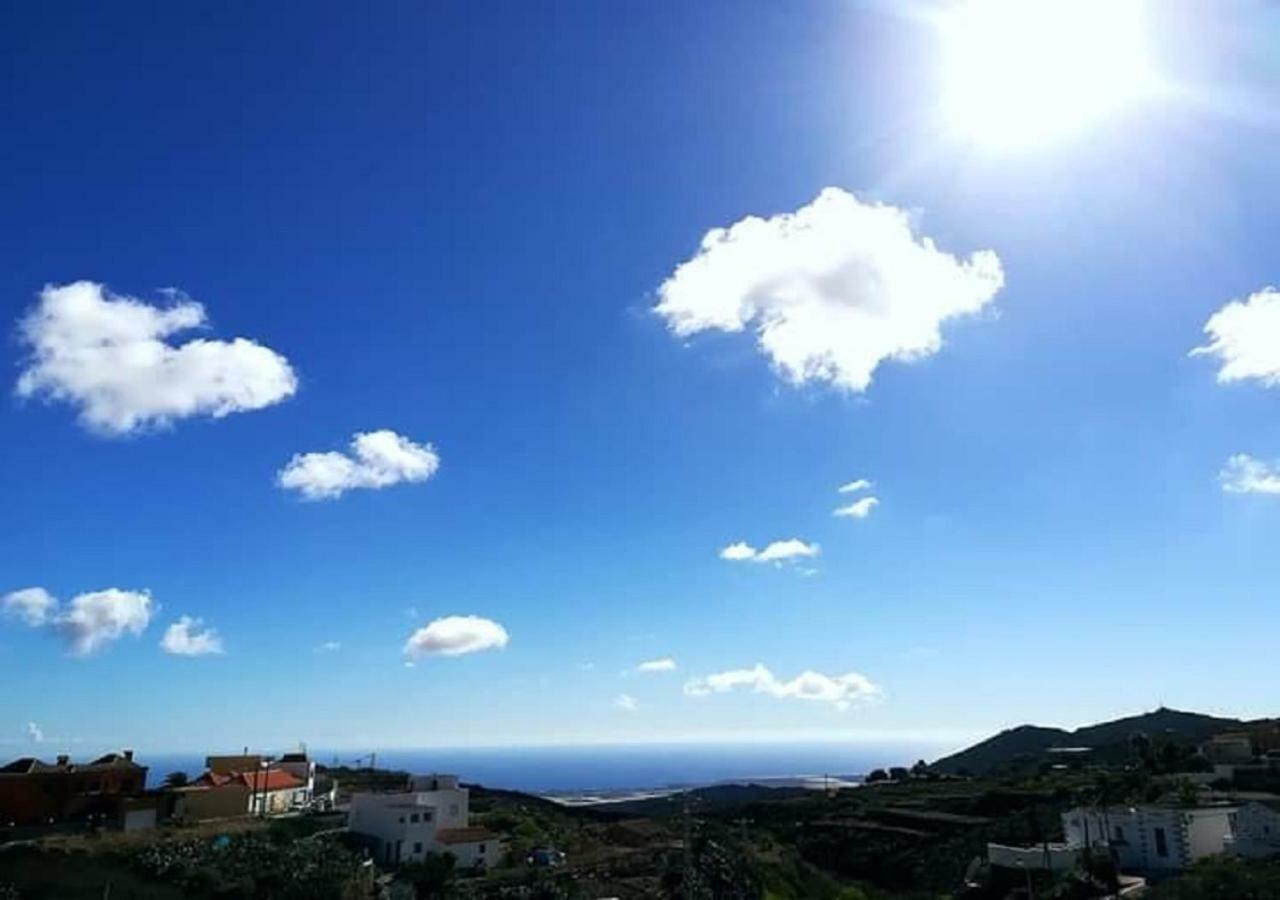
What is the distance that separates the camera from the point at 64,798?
52.1 metres

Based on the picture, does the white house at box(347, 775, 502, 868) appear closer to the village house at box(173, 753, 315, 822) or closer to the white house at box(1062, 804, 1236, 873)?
the village house at box(173, 753, 315, 822)

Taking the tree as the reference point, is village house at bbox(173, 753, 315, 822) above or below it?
above

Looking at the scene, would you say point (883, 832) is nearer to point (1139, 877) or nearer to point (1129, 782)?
point (1129, 782)

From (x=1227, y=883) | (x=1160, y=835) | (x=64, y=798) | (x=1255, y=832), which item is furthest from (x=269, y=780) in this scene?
(x=1255, y=832)

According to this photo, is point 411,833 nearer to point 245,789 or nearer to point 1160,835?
point 245,789

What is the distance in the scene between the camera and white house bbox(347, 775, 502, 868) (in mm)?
53125

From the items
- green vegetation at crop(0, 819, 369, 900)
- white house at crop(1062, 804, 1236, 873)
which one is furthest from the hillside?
green vegetation at crop(0, 819, 369, 900)

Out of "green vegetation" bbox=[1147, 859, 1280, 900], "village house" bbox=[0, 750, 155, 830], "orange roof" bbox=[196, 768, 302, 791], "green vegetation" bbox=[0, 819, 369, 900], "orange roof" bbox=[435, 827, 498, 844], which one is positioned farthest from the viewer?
"orange roof" bbox=[196, 768, 302, 791]

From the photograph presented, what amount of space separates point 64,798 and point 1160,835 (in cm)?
5416

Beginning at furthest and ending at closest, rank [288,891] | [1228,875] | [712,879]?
1. [712,879]
2. [288,891]
3. [1228,875]

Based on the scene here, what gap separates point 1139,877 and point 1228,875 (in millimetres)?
9319

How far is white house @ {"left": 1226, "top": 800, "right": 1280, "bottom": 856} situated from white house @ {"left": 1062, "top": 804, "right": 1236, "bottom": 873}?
78 centimetres

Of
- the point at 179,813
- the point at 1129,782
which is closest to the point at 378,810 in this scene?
the point at 179,813

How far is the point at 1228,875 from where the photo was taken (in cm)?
3791
